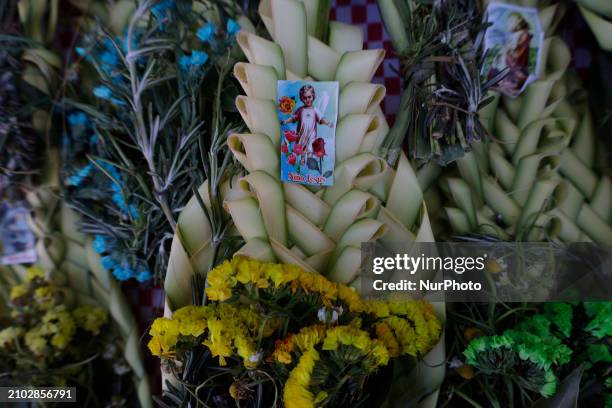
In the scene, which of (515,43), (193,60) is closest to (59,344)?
(193,60)

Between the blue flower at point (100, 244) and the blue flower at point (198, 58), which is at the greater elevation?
the blue flower at point (198, 58)

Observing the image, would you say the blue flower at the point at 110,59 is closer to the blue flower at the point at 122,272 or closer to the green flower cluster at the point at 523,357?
the blue flower at the point at 122,272

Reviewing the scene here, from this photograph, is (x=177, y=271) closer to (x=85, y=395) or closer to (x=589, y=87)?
(x=85, y=395)

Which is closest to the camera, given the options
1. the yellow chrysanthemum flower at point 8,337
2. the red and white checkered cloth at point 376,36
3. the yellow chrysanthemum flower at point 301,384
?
the yellow chrysanthemum flower at point 301,384

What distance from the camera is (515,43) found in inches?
31.7

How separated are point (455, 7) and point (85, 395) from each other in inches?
33.5

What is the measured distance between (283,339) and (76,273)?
0.48 meters

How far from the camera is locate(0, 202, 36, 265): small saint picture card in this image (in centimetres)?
82

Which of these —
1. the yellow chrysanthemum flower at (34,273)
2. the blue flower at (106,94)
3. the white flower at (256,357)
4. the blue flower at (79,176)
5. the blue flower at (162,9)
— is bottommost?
the yellow chrysanthemum flower at (34,273)

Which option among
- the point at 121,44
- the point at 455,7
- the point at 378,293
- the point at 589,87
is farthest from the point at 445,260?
the point at 121,44

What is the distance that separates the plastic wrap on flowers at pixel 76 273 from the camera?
816mm

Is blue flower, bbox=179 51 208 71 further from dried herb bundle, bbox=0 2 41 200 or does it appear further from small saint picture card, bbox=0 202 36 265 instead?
small saint picture card, bbox=0 202 36 265

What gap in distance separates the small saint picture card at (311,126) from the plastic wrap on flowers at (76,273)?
418 millimetres

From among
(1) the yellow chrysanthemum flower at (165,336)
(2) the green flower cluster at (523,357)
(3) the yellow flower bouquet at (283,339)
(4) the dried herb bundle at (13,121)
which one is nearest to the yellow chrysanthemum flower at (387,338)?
(3) the yellow flower bouquet at (283,339)
